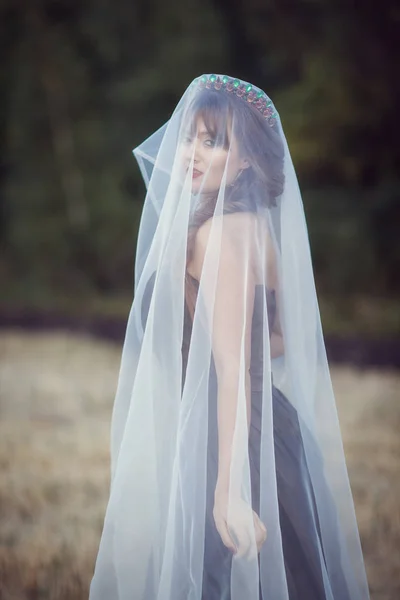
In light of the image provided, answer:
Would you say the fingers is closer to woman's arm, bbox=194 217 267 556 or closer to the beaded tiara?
woman's arm, bbox=194 217 267 556

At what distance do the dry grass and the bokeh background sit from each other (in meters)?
0.01

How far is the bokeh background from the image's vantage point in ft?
9.60

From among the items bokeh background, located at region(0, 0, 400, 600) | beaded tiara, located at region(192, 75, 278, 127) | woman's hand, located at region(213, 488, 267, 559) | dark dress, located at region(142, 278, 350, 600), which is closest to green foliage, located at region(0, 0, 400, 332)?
bokeh background, located at region(0, 0, 400, 600)

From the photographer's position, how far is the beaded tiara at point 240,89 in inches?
37.7

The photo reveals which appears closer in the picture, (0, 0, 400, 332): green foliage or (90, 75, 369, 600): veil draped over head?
(90, 75, 369, 600): veil draped over head

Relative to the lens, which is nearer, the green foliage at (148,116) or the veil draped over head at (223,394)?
the veil draped over head at (223,394)

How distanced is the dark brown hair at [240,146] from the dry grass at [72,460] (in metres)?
1.08

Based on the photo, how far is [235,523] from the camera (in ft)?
2.95

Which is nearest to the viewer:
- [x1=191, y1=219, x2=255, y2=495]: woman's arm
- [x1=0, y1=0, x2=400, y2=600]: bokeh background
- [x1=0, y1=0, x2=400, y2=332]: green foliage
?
[x1=191, y1=219, x2=255, y2=495]: woman's arm

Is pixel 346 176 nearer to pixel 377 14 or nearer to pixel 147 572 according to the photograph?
pixel 377 14

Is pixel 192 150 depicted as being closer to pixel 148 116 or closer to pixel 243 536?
pixel 243 536

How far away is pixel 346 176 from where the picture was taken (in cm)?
337

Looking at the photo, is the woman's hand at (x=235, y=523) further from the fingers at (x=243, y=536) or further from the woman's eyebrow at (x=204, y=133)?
the woman's eyebrow at (x=204, y=133)

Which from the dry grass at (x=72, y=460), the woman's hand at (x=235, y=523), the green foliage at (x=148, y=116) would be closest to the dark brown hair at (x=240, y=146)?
the woman's hand at (x=235, y=523)
